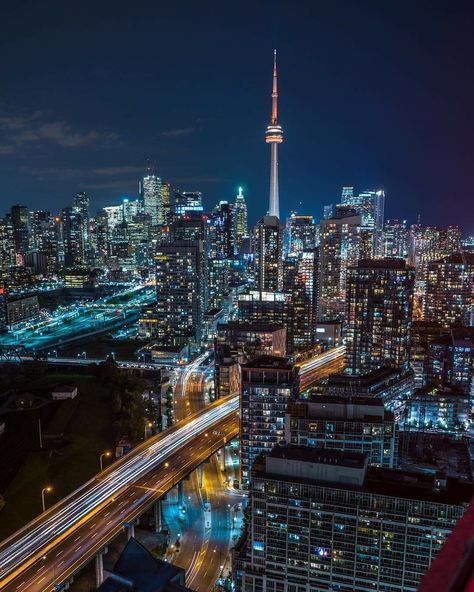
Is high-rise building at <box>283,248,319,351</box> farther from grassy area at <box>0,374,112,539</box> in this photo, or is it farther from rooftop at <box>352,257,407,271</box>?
grassy area at <box>0,374,112,539</box>

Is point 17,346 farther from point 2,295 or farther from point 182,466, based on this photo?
point 182,466

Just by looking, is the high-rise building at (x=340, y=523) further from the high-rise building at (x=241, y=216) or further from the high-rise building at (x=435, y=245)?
the high-rise building at (x=241, y=216)

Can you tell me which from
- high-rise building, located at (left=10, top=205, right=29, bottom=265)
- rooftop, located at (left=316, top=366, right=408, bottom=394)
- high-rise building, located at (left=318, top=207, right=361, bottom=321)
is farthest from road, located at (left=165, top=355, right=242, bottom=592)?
high-rise building, located at (left=10, top=205, right=29, bottom=265)

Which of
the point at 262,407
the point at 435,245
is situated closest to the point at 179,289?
the point at 262,407

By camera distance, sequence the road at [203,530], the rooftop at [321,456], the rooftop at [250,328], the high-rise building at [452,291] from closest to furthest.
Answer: the rooftop at [321,456]
the road at [203,530]
the rooftop at [250,328]
the high-rise building at [452,291]

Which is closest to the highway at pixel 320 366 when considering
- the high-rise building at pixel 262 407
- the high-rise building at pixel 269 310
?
the high-rise building at pixel 269 310

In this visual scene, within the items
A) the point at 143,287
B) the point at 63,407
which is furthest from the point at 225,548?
the point at 143,287

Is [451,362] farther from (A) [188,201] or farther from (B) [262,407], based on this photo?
(A) [188,201]
